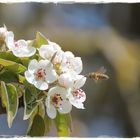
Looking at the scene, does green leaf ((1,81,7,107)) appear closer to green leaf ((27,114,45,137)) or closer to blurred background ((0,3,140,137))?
green leaf ((27,114,45,137))

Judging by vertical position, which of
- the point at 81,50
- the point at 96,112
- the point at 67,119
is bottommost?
the point at 96,112

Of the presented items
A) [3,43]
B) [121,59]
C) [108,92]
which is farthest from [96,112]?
[3,43]

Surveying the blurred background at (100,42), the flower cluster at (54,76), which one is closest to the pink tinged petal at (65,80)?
the flower cluster at (54,76)

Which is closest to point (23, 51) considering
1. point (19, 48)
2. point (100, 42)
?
point (19, 48)

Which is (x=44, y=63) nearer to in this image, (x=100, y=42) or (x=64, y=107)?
(x=64, y=107)

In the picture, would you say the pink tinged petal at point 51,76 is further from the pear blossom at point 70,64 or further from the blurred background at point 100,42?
the blurred background at point 100,42

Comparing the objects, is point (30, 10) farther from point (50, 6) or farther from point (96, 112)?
point (96, 112)

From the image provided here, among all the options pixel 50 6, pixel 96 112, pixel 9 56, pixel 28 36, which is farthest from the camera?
pixel 50 6

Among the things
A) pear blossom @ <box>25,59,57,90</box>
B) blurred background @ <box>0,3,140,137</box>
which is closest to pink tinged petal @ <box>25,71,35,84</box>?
pear blossom @ <box>25,59,57,90</box>
